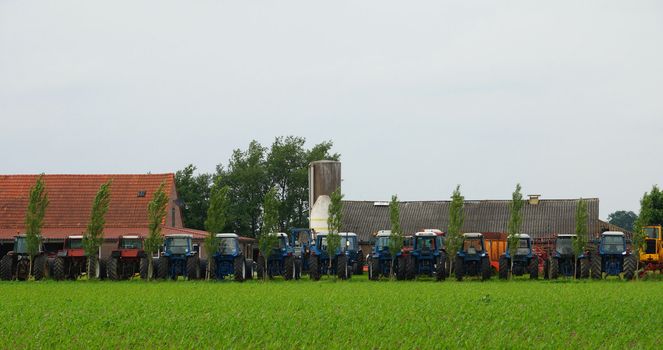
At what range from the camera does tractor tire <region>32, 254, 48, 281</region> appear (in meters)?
43.8

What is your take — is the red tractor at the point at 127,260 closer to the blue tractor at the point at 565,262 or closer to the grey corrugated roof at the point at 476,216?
the blue tractor at the point at 565,262

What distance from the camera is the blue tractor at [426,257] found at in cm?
4306

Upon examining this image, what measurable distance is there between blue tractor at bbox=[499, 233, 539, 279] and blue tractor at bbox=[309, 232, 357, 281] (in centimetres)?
627

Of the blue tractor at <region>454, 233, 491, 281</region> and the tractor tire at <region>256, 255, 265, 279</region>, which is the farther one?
the tractor tire at <region>256, 255, 265, 279</region>

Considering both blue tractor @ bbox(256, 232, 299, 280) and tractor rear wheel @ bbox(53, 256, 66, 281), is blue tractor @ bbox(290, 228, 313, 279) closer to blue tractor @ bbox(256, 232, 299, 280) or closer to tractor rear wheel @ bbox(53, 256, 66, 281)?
blue tractor @ bbox(256, 232, 299, 280)

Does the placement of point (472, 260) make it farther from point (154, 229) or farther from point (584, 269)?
point (154, 229)

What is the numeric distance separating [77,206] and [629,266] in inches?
1264

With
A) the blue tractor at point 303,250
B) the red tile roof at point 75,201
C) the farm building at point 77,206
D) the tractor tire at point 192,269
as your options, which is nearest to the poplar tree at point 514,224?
the blue tractor at point 303,250

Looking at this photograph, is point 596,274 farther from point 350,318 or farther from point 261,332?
point 261,332

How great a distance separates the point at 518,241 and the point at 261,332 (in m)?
26.4

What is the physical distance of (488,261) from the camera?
43.2 m

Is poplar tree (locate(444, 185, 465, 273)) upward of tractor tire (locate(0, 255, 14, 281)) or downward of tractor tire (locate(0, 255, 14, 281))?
upward

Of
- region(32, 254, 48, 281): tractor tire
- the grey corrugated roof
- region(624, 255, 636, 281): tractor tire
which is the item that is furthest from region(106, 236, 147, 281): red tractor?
the grey corrugated roof

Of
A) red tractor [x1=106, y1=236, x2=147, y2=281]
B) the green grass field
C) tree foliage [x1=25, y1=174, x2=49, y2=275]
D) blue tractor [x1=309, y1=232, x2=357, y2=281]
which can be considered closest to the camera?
the green grass field
